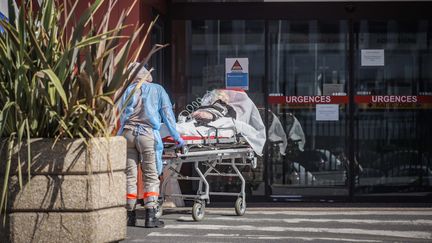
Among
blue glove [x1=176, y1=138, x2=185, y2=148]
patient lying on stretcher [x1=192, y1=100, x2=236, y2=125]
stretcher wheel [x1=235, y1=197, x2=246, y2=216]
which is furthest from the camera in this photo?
stretcher wheel [x1=235, y1=197, x2=246, y2=216]

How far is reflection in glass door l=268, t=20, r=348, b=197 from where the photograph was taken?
44.7ft

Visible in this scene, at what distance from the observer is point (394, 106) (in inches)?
535

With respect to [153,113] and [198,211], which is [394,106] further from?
[153,113]

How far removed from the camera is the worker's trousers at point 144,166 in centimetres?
1008

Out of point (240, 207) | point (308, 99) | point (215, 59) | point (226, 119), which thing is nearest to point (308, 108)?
point (308, 99)

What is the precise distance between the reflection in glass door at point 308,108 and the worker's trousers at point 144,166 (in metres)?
3.84

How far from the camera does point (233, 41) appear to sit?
13.7 meters

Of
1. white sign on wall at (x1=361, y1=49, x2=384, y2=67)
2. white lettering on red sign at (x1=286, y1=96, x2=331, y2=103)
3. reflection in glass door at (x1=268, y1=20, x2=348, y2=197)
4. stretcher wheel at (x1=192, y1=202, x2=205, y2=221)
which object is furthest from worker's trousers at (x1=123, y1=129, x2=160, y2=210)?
white sign on wall at (x1=361, y1=49, x2=384, y2=67)

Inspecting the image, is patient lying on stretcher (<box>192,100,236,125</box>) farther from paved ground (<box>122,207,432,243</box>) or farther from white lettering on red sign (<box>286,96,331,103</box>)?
white lettering on red sign (<box>286,96,331,103</box>)

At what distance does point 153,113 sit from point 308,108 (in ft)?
13.6

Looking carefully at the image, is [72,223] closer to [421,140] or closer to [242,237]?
[242,237]

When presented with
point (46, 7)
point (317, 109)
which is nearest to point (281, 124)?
point (317, 109)

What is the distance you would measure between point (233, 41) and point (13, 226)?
7.86 metres

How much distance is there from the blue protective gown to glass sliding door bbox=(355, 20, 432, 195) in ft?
14.2
